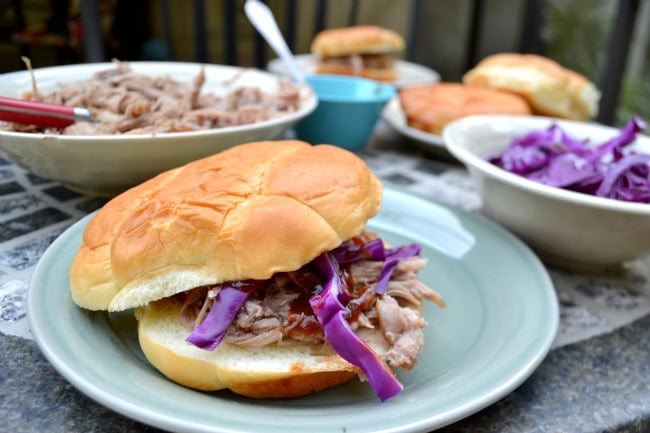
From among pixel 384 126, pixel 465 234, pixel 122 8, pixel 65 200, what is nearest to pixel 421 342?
pixel 465 234

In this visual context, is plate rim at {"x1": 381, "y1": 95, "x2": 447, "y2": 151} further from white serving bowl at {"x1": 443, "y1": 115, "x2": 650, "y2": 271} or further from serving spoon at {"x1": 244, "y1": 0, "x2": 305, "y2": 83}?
white serving bowl at {"x1": 443, "y1": 115, "x2": 650, "y2": 271}

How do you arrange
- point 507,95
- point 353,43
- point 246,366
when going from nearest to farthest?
point 246,366
point 507,95
point 353,43

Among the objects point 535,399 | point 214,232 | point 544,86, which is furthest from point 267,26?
point 535,399

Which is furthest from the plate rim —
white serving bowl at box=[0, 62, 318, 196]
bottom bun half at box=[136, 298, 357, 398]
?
bottom bun half at box=[136, 298, 357, 398]

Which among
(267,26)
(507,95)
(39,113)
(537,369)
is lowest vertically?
(537,369)

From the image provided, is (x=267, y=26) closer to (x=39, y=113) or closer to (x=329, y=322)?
(x=39, y=113)

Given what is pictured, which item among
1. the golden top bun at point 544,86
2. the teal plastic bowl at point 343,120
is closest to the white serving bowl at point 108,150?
the teal plastic bowl at point 343,120

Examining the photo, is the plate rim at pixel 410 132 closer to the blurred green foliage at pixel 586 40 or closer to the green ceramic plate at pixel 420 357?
the green ceramic plate at pixel 420 357
